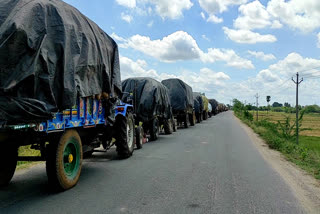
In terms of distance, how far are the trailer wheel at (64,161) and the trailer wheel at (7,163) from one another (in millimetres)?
949

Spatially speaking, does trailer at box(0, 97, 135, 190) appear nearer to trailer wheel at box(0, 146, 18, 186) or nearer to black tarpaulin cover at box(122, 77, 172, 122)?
trailer wheel at box(0, 146, 18, 186)

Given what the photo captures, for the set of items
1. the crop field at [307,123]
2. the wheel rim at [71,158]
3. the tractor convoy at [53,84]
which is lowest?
the crop field at [307,123]

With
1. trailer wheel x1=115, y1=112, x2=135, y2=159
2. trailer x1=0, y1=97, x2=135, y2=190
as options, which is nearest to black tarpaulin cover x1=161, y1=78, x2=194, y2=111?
trailer wheel x1=115, y1=112, x2=135, y2=159

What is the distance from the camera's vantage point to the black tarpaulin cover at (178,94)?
Answer: 2295 cm

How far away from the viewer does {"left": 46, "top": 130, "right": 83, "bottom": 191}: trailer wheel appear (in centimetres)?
557

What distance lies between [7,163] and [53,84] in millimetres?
2058

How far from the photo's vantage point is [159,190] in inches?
240

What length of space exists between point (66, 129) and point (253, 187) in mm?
3819

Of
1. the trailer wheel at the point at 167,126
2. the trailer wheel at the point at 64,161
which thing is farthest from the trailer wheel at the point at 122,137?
the trailer wheel at the point at 167,126

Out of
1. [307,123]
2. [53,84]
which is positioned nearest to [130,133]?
[53,84]

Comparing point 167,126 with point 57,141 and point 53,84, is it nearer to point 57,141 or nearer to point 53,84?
point 57,141

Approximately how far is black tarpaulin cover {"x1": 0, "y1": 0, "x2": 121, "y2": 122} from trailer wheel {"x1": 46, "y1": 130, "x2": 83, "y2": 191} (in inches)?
30.8

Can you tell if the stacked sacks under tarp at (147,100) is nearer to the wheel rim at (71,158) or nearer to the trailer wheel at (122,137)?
the trailer wheel at (122,137)

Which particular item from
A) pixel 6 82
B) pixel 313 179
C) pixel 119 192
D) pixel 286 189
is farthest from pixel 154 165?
pixel 6 82
